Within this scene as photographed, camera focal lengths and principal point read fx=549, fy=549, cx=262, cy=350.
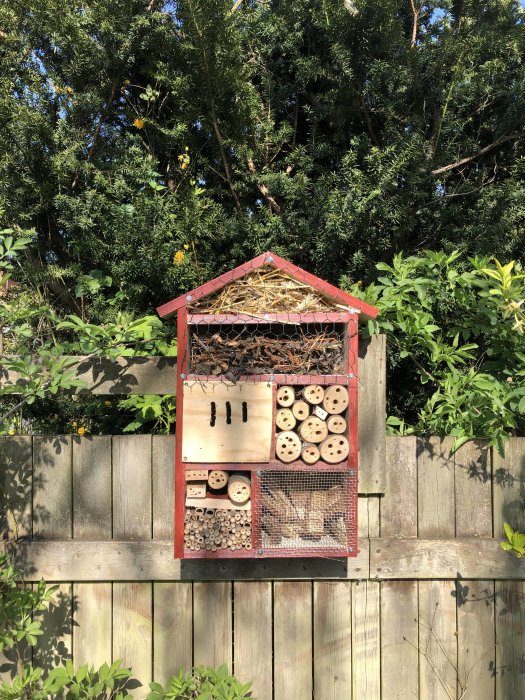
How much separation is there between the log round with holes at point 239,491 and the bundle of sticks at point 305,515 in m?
0.07

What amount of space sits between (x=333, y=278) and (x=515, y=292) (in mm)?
1202

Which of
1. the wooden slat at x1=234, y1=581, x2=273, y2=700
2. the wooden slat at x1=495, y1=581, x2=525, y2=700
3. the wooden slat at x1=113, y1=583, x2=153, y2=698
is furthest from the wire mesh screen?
the wooden slat at x1=495, y1=581, x2=525, y2=700

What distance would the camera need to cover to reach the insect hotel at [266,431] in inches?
85.1

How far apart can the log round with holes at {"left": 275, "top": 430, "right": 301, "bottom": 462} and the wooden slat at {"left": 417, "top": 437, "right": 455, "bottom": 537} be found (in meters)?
→ 0.65

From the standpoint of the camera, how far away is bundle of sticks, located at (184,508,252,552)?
217 centimetres

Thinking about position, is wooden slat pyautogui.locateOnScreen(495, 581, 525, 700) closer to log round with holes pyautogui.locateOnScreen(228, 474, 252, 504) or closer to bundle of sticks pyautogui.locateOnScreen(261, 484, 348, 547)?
bundle of sticks pyautogui.locateOnScreen(261, 484, 348, 547)

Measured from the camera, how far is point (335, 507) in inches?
87.6

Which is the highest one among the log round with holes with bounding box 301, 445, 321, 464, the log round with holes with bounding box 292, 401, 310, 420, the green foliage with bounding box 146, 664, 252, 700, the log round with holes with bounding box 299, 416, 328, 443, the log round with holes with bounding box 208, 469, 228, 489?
the log round with holes with bounding box 292, 401, 310, 420

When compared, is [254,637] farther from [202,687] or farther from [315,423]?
[315,423]

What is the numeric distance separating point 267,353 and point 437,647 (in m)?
1.50

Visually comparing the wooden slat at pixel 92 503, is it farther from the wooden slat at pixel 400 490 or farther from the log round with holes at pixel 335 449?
the wooden slat at pixel 400 490

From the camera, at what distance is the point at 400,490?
2465 millimetres

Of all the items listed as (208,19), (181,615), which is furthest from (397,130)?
(181,615)

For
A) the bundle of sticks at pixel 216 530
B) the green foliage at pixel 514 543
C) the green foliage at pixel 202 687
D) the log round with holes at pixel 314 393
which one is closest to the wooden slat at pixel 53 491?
the bundle of sticks at pixel 216 530
